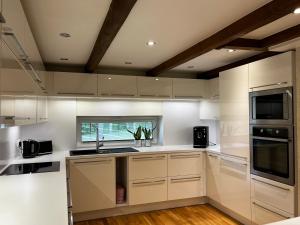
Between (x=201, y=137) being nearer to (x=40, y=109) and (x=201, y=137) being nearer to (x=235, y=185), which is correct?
(x=235, y=185)

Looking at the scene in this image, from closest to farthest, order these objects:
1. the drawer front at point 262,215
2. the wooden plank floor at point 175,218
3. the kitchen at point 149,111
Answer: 1. the kitchen at point 149,111
2. the drawer front at point 262,215
3. the wooden plank floor at point 175,218

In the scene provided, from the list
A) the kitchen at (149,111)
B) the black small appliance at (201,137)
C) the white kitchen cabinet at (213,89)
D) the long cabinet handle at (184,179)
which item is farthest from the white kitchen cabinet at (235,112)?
the long cabinet handle at (184,179)

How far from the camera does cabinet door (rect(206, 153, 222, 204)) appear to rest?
3.50m

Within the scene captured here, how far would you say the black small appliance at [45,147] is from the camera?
3484 millimetres

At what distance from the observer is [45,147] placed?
3537mm

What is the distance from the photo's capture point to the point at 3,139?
2.64 m

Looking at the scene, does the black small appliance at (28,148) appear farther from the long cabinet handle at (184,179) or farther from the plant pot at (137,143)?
the long cabinet handle at (184,179)

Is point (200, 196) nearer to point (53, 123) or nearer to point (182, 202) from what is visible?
point (182, 202)

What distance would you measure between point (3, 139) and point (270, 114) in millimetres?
2944

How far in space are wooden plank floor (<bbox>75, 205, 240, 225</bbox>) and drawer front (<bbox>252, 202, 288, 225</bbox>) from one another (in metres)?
0.46

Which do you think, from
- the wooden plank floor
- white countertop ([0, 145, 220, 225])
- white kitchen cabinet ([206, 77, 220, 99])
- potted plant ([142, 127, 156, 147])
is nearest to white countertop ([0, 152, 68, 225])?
white countertop ([0, 145, 220, 225])

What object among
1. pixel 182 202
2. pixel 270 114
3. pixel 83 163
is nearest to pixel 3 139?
pixel 83 163

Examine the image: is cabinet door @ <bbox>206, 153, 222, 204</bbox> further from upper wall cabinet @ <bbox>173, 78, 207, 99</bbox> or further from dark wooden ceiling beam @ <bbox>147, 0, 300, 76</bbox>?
dark wooden ceiling beam @ <bbox>147, 0, 300, 76</bbox>

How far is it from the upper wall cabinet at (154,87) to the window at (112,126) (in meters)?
0.65
